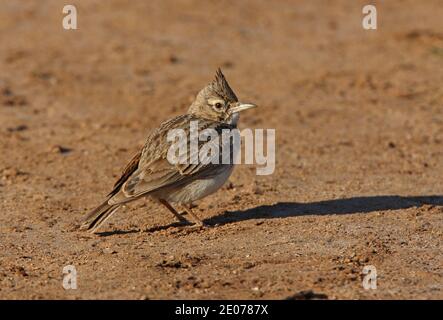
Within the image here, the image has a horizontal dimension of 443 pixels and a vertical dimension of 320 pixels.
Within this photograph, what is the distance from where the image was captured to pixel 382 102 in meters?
12.6

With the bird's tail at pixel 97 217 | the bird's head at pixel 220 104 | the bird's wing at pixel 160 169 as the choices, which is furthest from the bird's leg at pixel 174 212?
the bird's head at pixel 220 104

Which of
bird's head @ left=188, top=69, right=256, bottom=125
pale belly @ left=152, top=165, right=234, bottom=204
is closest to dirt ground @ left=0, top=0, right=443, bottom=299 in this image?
pale belly @ left=152, top=165, right=234, bottom=204

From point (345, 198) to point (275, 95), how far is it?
4.21m

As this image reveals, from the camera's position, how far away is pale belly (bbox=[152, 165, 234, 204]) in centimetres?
787

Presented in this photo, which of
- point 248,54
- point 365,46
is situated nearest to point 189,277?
point 248,54

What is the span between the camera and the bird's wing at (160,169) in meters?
7.73

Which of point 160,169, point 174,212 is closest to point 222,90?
point 160,169

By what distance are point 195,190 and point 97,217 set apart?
86 centimetres

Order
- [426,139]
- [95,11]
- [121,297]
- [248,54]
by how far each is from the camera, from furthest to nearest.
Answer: [95,11] < [248,54] < [426,139] < [121,297]

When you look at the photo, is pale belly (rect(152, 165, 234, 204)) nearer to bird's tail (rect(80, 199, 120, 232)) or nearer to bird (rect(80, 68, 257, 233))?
bird (rect(80, 68, 257, 233))

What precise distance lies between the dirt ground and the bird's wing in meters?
0.42

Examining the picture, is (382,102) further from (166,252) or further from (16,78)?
(166,252)

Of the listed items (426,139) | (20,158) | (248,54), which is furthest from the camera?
(248,54)

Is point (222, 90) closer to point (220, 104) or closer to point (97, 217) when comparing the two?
point (220, 104)
